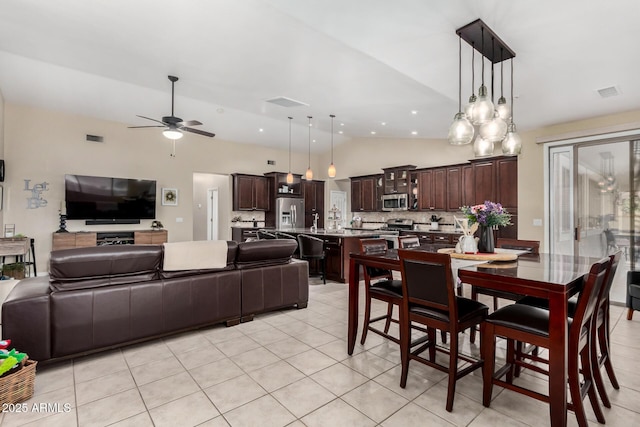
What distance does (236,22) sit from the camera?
3340 mm

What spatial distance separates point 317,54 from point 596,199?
15.3 ft

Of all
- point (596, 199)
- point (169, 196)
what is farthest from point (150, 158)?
point (596, 199)

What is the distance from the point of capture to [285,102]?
19.4ft

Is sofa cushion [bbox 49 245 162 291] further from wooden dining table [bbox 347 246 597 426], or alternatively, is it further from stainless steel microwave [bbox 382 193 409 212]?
stainless steel microwave [bbox 382 193 409 212]

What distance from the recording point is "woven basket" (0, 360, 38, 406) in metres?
1.95

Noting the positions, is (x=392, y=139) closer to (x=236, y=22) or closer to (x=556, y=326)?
(x=236, y=22)

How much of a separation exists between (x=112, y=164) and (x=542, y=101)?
8135 millimetres

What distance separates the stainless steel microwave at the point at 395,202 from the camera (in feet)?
26.4

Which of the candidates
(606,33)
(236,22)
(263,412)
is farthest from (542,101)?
(263,412)

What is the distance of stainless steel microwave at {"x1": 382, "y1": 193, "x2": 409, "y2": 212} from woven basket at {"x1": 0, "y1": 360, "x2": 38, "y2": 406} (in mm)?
7225

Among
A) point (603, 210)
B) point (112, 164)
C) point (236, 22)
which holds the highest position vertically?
point (236, 22)

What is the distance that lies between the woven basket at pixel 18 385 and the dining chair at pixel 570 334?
289 cm

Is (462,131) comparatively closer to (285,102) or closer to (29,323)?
(29,323)

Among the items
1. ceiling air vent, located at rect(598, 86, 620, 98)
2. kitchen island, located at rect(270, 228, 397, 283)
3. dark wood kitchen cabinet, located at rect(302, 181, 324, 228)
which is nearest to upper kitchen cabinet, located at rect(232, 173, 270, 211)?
dark wood kitchen cabinet, located at rect(302, 181, 324, 228)
